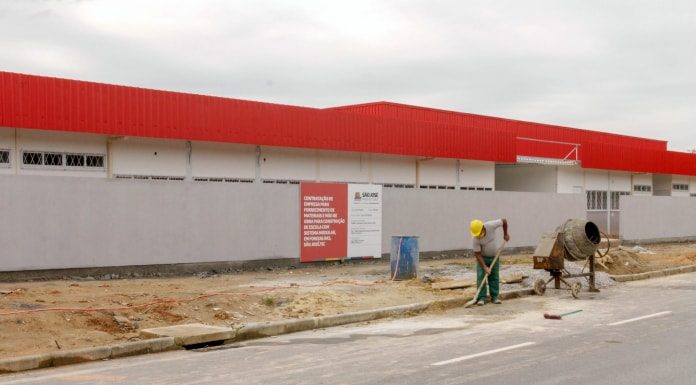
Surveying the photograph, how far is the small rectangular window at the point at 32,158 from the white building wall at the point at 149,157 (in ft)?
6.65

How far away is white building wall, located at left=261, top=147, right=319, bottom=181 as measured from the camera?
82.2 feet

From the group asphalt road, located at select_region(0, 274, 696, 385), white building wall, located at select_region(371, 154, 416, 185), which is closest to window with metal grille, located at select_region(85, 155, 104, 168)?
white building wall, located at select_region(371, 154, 416, 185)

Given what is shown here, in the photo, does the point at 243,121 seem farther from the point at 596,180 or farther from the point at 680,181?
the point at 680,181

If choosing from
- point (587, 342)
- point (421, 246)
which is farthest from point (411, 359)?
point (421, 246)

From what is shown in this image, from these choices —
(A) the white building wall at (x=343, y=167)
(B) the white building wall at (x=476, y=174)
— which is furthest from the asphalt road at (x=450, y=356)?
(B) the white building wall at (x=476, y=174)

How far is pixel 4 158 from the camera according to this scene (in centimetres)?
1942

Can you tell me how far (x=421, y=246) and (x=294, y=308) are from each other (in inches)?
509

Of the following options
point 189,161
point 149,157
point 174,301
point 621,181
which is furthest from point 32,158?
point 621,181

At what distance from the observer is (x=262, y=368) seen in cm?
869

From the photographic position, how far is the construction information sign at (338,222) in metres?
21.8

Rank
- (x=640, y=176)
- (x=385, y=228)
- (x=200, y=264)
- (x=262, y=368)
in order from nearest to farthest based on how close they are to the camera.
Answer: (x=262, y=368) < (x=200, y=264) < (x=385, y=228) < (x=640, y=176)

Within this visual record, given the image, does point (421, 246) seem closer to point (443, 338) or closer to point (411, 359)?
point (443, 338)

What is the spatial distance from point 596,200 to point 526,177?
16.1ft

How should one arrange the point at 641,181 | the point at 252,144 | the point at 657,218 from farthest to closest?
the point at 641,181, the point at 657,218, the point at 252,144
